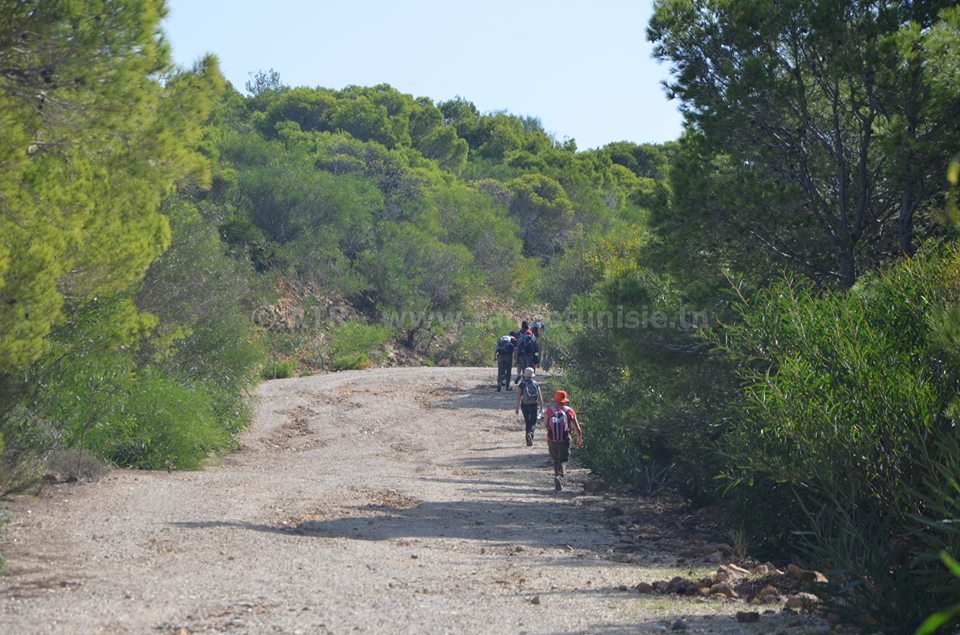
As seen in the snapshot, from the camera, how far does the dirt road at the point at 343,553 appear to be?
810 centimetres

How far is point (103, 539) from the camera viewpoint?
1146cm

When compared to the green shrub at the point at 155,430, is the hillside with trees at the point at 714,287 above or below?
above

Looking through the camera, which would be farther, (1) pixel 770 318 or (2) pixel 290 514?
(2) pixel 290 514

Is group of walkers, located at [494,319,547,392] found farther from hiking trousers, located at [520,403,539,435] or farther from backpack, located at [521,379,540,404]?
backpack, located at [521,379,540,404]

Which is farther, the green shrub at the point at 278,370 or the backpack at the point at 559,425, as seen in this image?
the green shrub at the point at 278,370

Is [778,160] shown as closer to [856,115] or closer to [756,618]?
[856,115]

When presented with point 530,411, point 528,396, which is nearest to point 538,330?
point 530,411

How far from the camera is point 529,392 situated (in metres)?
21.2

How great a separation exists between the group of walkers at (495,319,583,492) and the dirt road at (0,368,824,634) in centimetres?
75

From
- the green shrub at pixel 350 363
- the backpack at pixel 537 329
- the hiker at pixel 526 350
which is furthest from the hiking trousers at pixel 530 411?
the green shrub at pixel 350 363

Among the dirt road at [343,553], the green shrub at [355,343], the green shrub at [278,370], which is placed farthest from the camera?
the green shrub at [355,343]

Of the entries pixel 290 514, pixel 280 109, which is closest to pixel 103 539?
pixel 290 514

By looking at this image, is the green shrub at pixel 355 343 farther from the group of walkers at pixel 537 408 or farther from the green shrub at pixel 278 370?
the group of walkers at pixel 537 408

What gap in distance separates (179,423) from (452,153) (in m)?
64.4
